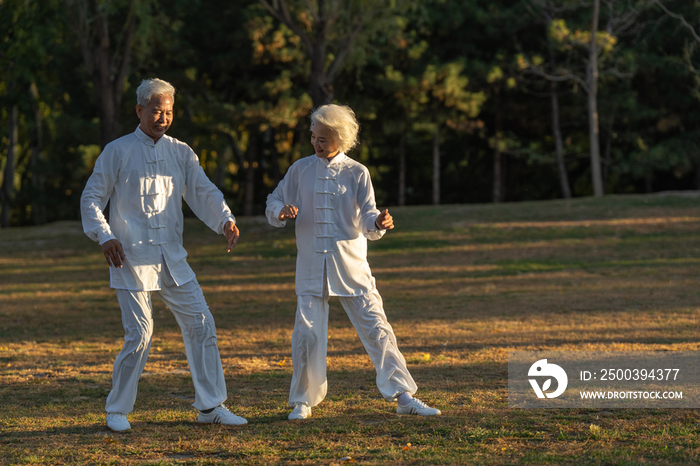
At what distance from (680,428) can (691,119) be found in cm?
2889

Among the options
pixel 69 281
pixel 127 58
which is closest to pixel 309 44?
pixel 127 58

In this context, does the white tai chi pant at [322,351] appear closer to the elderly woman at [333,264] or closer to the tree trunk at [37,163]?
the elderly woman at [333,264]

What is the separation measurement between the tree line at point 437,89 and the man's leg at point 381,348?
19.3 meters

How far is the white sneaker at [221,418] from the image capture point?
5.06 metres

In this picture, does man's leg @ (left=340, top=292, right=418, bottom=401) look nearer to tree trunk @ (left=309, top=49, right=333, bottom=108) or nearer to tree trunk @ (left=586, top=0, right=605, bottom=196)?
tree trunk @ (left=309, top=49, right=333, bottom=108)

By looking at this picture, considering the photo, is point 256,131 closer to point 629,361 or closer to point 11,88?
point 11,88

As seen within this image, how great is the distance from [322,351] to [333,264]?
600 mm

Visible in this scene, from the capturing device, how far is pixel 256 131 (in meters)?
31.0

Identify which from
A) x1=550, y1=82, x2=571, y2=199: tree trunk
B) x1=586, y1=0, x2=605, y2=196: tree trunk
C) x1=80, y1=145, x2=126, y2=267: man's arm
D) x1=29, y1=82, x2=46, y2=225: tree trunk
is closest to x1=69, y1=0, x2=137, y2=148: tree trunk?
x1=29, y1=82, x2=46, y2=225: tree trunk

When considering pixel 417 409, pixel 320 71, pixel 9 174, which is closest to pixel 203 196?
pixel 417 409

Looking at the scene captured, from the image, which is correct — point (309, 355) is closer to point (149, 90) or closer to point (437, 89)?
point (149, 90)

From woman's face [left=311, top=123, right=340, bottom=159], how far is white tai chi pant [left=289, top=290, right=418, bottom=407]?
963mm

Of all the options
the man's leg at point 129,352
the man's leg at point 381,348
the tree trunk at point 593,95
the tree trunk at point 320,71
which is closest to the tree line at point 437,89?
the tree trunk at point 593,95

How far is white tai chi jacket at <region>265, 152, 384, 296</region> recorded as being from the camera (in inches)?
205
